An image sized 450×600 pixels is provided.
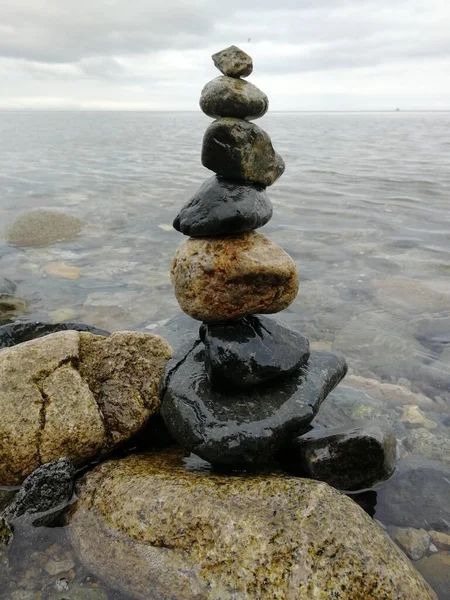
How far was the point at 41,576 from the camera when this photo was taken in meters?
4.48

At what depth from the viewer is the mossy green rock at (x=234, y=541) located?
396 cm

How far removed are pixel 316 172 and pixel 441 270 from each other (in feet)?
64.6

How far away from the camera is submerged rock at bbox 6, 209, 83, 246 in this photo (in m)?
16.5

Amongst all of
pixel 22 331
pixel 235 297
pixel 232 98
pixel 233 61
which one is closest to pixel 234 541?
pixel 235 297

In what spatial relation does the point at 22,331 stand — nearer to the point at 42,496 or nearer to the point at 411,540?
the point at 42,496

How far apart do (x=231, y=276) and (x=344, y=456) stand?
218 cm

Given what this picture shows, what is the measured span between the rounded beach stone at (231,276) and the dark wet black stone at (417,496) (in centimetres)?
237

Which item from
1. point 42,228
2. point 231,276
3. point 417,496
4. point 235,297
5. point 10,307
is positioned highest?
point 231,276

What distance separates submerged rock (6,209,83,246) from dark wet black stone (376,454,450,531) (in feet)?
43.3

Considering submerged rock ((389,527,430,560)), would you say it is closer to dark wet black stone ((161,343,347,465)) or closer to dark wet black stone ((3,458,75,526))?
dark wet black stone ((161,343,347,465))

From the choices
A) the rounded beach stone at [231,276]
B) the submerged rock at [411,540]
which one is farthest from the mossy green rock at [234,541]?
the rounded beach stone at [231,276]

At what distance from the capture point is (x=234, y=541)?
4234 mm

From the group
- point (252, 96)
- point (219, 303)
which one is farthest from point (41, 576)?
point (252, 96)

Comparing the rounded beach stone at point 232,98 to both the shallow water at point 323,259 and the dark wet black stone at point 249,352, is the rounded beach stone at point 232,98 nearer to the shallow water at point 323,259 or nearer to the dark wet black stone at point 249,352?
the dark wet black stone at point 249,352
